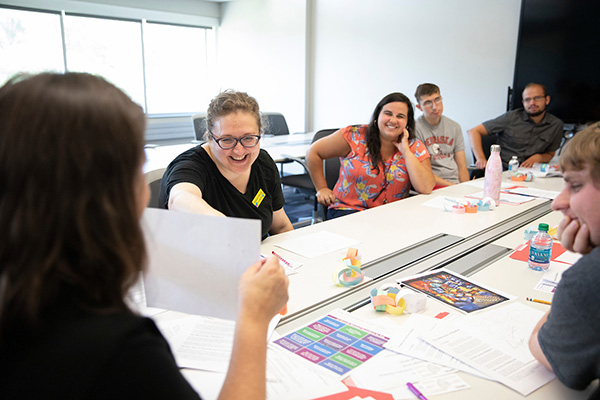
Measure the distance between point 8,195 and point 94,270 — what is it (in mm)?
130

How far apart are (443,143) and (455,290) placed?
2449 millimetres

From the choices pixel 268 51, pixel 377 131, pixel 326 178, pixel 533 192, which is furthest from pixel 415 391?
pixel 268 51

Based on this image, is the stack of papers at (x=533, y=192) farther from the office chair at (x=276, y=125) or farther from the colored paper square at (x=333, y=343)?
the office chair at (x=276, y=125)

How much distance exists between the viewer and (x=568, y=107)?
434cm

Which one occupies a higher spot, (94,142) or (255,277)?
(94,142)

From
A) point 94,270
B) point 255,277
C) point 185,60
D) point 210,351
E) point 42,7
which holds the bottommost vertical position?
point 210,351

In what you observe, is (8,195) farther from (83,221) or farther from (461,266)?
(461,266)

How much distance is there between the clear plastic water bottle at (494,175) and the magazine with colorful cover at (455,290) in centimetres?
111

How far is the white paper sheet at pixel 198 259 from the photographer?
0.94 m

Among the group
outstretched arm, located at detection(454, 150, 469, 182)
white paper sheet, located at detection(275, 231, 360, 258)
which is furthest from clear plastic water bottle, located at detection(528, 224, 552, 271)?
outstretched arm, located at detection(454, 150, 469, 182)

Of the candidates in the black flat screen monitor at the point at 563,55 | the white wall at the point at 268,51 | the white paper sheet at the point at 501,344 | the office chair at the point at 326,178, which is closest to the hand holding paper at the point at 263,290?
the white paper sheet at the point at 501,344

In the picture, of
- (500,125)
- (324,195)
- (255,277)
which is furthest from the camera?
(500,125)

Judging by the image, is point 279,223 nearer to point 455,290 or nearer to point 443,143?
point 455,290

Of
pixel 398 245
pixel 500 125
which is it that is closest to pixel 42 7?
pixel 500 125
